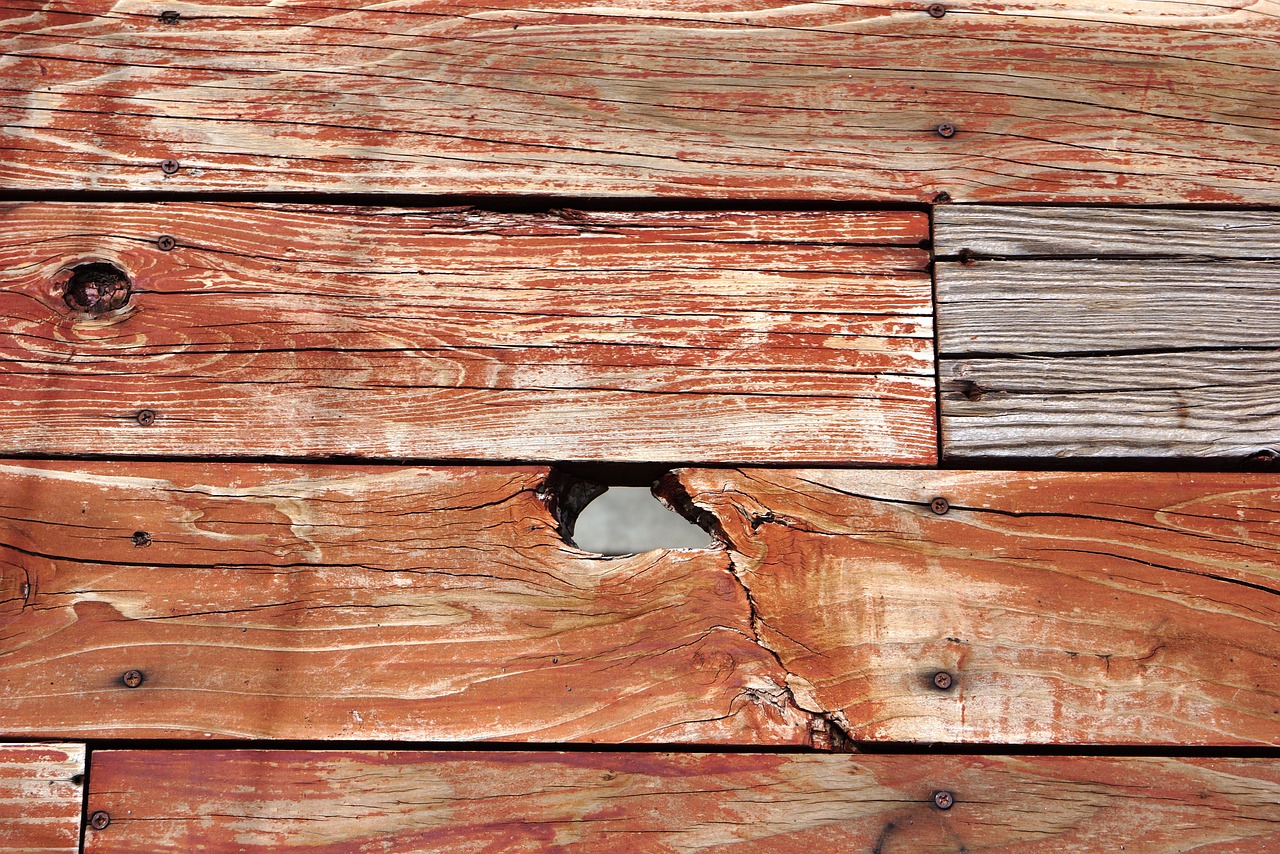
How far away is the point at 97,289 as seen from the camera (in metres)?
1.33

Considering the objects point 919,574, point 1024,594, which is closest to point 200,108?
point 919,574

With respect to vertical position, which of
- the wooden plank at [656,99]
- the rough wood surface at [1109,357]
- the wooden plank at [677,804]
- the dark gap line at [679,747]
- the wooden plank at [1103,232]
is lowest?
the wooden plank at [677,804]

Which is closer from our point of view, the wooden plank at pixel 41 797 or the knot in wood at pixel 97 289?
the wooden plank at pixel 41 797

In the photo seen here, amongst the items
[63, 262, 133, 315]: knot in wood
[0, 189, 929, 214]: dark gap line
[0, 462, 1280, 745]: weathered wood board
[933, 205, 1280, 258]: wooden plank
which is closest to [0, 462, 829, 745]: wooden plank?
[0, 462, 1280, 745]: weathered wood board

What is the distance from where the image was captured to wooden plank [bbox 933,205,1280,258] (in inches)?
52.7

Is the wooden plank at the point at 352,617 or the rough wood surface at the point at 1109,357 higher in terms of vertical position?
the rough wood surface at the point at 1109,357

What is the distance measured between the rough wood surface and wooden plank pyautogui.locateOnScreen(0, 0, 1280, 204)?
138 millimetres

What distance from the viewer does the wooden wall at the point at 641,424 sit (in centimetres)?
120

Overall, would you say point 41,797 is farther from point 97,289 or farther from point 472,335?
point 472,335

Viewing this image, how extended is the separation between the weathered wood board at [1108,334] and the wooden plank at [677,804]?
0.47 m

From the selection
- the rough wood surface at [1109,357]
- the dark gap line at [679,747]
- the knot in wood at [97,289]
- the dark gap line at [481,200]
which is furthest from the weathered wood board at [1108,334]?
the knot in wood at [97,289]

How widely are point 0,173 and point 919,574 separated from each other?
1.55m

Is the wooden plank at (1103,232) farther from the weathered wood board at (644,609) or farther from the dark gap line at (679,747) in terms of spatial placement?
the dark gap line at (679,747)

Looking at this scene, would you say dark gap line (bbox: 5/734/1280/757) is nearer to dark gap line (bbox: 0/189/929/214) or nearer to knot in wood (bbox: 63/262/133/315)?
knot in wood (bbox: 63/262/133/315)
